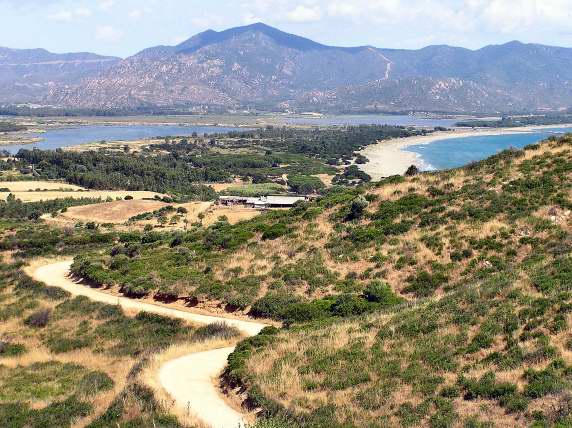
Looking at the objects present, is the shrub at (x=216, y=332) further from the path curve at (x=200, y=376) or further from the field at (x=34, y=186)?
the field at (x=34, y=186)

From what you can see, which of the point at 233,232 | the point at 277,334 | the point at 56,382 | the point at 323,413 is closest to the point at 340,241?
the point at 233,232

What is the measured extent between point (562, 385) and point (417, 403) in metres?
3.87

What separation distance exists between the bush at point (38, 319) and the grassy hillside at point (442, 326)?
15227 mm

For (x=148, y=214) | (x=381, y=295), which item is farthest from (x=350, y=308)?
(x=148, y=214)

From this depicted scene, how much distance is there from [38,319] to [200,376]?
17472 millimetres

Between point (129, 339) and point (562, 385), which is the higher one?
point (562, 385)

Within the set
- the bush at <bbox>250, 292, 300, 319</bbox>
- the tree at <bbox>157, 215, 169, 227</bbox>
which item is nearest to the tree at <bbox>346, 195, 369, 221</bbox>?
the bush at <bbox>250, 292, 300, 319</bbox>

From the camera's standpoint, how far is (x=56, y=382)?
25016 millimetres

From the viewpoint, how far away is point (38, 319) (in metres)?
35.6

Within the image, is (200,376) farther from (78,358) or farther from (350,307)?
(350,307)

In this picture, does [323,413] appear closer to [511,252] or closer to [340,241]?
[511,252]

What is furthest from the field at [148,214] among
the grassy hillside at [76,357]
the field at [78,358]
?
the field at [78,358]

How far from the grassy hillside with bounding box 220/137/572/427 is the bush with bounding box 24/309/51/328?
1523 cm

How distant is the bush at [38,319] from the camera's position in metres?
35.4
